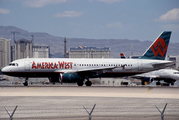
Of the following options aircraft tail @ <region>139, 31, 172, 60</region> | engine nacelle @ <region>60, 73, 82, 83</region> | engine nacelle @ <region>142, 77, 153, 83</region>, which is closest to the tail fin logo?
aircraft tail @ <region>139, 31, 172, 60</region>

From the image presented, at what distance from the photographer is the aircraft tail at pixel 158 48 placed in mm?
58438

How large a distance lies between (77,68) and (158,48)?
1654 cm

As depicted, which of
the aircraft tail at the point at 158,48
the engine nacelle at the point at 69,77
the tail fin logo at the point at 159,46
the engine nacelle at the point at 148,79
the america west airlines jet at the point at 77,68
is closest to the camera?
the engine nacelle at the point at 69,77

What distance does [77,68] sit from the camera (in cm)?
5291

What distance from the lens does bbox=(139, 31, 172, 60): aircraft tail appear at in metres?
58.4

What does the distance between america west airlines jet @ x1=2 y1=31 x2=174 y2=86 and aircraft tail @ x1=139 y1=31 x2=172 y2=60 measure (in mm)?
263

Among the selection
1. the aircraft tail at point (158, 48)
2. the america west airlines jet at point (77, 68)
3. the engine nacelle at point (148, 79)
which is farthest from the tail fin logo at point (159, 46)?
the engine nacelle at point (148, 79)

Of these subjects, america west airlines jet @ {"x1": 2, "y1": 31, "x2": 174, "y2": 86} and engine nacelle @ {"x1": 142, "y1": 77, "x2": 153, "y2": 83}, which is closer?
america west airlines jet @ {"x1": 2, "y1": 31, "x2": 174, "y2": 86}

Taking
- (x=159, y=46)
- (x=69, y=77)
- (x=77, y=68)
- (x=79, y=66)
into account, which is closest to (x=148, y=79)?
(x=159, y=46)

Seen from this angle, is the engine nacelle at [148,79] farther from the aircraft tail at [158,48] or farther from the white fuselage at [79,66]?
the white fuselage at [79,66]

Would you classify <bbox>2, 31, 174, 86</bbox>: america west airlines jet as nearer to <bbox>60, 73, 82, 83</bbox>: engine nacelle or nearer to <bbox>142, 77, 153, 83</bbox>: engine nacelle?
<bbox>60, 73, 82, 83</bbox>: engine nacelle

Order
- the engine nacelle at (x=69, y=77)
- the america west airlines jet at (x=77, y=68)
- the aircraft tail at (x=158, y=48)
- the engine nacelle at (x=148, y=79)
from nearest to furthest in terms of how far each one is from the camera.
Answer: the engine nacelle at (x=69, y=77) → the america west airlines jet at (x=77, y=68) → the aircraft tail at (x=158, y=48) → the engine nacelle at (x=148, y=79)

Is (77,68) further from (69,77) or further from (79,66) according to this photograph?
(69,77)

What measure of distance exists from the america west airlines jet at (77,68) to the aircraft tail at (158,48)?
0.26 meters
